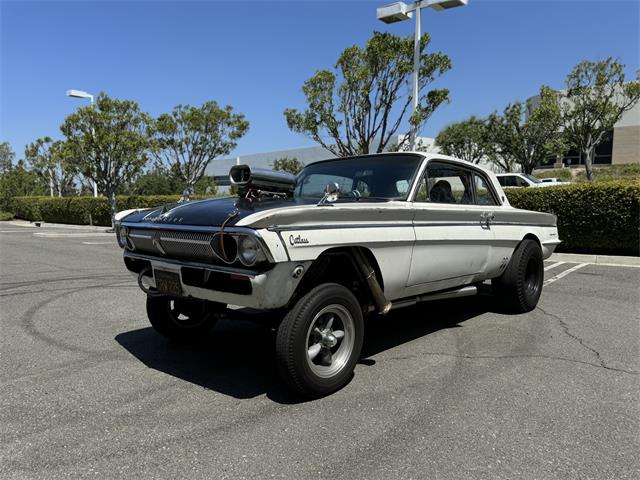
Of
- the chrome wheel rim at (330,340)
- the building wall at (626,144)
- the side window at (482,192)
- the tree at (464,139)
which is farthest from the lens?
the building wall at (626,144)

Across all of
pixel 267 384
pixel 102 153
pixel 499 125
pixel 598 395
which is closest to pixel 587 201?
pixel 598 395

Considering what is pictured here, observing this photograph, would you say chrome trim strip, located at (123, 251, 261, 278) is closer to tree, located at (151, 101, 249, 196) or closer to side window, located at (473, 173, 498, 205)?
side window, located at (473, 173, 498, 205)

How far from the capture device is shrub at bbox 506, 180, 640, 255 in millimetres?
10695

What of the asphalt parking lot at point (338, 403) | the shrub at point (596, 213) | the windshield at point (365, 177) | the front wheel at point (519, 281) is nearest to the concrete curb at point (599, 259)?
the shrub at point (596, 213)

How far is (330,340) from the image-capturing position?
140 inches

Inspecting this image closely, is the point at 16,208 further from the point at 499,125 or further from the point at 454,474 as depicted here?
the point at 454,474

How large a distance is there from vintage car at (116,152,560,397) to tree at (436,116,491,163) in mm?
37783

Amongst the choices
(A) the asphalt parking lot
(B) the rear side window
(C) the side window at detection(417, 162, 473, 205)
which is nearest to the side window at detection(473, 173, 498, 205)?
(B) the rear side window

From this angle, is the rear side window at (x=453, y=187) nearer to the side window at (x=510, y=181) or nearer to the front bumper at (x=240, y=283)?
the front bumper at (x=240, y=283)

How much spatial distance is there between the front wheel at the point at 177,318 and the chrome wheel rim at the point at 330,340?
4.43 feet

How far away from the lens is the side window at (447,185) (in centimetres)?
459

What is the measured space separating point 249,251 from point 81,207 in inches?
1083

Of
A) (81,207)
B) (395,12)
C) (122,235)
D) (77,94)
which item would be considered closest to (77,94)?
(77,94)

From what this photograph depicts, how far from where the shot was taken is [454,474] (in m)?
2.53
